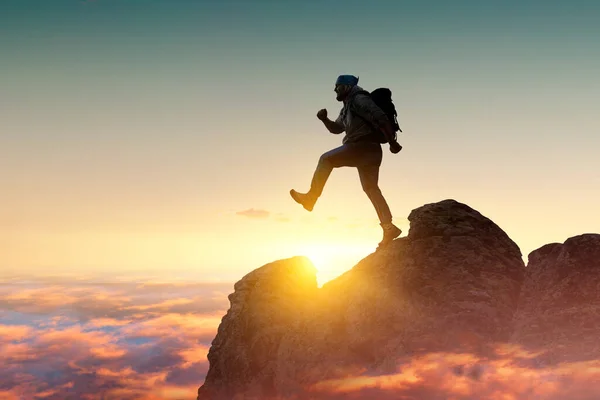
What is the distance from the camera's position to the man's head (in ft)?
48.5

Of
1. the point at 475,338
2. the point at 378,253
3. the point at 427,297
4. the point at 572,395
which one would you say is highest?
the point at 378,253

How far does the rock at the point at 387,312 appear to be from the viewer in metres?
12.6

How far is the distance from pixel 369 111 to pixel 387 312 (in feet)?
16.1

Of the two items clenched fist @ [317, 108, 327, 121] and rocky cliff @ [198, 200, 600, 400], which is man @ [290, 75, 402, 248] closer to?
clenched fist @ [317, 108, 327, 121]

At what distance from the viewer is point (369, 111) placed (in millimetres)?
14203

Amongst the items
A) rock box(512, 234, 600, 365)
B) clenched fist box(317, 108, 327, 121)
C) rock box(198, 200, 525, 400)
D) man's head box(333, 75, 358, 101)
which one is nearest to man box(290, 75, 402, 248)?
man's head box(333, 75, 358, 101)

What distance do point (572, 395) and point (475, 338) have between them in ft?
7.18

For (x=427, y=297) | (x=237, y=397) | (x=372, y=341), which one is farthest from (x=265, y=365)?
(x=427, y=297)

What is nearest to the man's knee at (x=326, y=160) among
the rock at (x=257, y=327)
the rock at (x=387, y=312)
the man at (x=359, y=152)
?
the man at (x=359, y=152)

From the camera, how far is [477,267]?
13.5 metres

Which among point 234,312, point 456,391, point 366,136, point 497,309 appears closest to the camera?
point 456,391

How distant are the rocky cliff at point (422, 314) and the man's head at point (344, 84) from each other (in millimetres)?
3611

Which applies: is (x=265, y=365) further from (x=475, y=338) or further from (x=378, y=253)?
(x=475, y=338)

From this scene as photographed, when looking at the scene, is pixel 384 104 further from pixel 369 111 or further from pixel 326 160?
pixel 326 160
